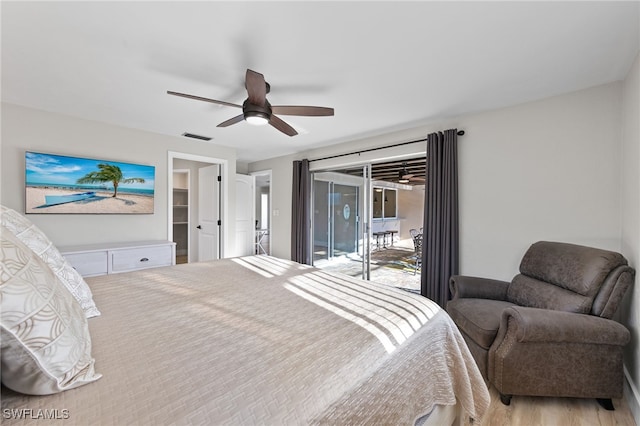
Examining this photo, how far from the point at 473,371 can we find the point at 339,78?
228 cm

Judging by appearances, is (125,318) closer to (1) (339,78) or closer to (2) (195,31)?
(2) (195,31)

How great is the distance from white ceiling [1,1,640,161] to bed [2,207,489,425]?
1.67m

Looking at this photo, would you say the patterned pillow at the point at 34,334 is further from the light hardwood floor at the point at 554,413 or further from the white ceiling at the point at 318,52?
the light hardwood floor at the point at 554,413

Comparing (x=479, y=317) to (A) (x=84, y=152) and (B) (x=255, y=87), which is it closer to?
(B) (x=255, y=87)

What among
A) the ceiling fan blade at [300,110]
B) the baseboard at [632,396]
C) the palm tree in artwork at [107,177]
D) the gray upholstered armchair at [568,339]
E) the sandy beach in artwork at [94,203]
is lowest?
the baseboard at [632,396]

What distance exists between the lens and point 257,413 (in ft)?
2.27

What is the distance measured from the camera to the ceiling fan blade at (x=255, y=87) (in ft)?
5.72

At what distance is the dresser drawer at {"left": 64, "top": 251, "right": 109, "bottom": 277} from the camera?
9.08ft

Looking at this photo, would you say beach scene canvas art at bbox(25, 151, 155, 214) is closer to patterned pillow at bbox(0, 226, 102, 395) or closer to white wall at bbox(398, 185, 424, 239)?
patterned pillow at bbox(0, 226, 102, 395)

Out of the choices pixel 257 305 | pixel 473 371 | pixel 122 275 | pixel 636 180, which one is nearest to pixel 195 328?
pixel 257 305

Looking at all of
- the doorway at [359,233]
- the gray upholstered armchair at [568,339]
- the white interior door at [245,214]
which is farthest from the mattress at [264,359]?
the white interior door at [245,214]

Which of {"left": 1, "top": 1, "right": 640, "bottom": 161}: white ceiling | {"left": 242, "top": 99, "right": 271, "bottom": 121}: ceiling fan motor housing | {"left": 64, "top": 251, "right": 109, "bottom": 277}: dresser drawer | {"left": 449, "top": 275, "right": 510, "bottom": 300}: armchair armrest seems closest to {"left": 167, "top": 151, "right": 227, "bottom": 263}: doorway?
{"left": 64, "top": 251, "right": 109, "bottom": 277}: dresser drawer

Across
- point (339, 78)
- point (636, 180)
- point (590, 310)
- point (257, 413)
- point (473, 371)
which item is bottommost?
point (473, 371)

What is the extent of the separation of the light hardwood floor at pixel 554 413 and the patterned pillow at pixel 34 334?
78.2 inches
